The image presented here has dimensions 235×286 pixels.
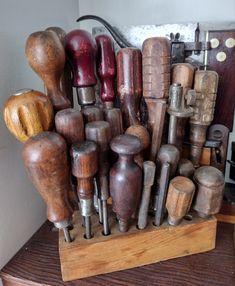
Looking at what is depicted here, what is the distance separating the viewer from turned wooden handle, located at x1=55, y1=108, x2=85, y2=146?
0.32 m

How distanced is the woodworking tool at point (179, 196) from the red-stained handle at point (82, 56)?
19 cm

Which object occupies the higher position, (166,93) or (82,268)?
(166,93)

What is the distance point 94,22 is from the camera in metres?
0.58

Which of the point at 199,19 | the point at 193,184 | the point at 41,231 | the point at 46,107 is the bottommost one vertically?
the point at 41,231

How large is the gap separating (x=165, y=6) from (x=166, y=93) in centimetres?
26

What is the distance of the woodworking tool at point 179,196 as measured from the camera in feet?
1.17

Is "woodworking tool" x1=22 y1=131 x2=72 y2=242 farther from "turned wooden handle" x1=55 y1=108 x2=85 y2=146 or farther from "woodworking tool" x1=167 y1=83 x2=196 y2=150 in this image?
"woodworking tool" x1=167 y1=83 x2=196 y2=150

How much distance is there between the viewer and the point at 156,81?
382mm

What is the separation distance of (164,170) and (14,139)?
24cm

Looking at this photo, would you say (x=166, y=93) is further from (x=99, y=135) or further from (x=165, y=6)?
(x=165, y=6)

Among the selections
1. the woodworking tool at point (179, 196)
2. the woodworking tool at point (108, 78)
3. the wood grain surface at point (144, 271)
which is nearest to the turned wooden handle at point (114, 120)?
the woodworking tool at point (108, 78)

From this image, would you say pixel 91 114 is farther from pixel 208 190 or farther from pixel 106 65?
pixel 208 190

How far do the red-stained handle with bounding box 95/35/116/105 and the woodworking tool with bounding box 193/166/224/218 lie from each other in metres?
0.18

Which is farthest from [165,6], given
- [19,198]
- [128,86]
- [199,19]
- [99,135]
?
[19,198]
